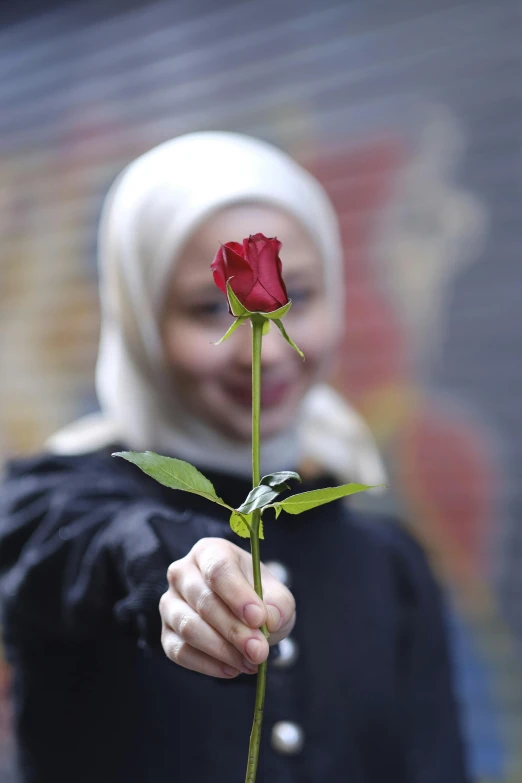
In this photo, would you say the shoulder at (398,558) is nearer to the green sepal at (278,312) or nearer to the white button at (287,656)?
the white button at (287,656)

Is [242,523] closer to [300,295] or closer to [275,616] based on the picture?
[275,616]

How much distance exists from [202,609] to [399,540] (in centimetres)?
99

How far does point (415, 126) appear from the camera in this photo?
2.81m

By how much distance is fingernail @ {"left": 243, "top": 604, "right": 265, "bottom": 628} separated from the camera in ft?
1.49

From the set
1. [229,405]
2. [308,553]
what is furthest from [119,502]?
[308,553]

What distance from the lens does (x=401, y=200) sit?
2832 millimetres

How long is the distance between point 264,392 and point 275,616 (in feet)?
2.02

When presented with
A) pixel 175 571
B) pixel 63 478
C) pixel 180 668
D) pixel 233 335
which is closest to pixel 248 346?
pixel 233 335

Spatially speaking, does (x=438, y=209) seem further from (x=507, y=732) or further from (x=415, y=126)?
(x=507, y=732)

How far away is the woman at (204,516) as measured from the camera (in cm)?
103

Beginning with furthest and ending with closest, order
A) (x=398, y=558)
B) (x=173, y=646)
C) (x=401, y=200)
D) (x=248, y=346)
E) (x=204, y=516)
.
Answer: (x=401, y=200) → (x=398, y=558) → (x=248, y=346) → (x=204, y=516) → (x=173, y=646)

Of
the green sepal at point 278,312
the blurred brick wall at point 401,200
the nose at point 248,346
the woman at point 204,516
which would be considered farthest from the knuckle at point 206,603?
the blurred brick wall at point 401,200

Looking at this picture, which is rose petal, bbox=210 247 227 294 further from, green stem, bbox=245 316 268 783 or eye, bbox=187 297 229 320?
eye, bbox=187 297 229 320

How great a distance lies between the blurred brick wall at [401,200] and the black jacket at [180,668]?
1.37m
